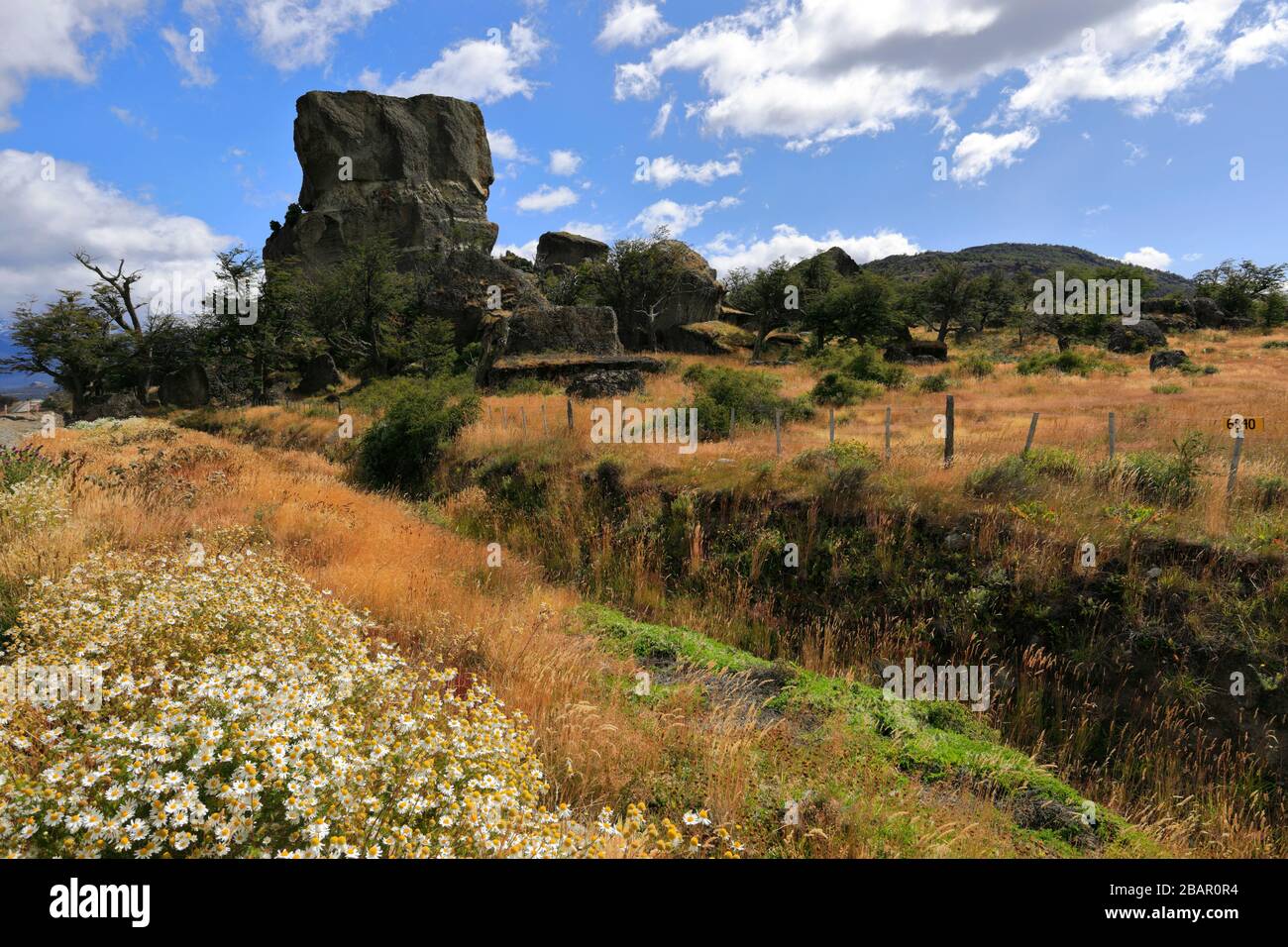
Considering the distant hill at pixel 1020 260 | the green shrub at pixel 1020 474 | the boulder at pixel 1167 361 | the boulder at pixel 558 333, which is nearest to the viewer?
the green shrub at pixel 1020 474

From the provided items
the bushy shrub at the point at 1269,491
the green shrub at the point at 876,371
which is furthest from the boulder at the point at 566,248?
the bushy shrub at the point at 1269,491

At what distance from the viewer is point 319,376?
125 ft

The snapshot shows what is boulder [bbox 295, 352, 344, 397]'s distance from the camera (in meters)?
37.9

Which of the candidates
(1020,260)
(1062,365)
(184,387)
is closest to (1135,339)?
(1062,365)

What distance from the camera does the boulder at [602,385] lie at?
75.5 feet

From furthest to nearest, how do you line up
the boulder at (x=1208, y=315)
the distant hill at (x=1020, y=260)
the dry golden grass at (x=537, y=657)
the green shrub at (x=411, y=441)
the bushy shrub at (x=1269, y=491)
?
the distant hill at (x=1020, y=260) < the boulder at (x=1208, y=315) < the green shrub at (x=411, y=441) < the bushy shrub at (x=1269, y=491) < the dry golden grass at (x=537, y=657)

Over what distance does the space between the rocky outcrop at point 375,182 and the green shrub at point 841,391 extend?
52439 millimetres

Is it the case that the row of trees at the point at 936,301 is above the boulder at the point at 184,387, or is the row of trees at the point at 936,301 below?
above

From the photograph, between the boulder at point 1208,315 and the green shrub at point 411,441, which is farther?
the boulder at point 1208,315

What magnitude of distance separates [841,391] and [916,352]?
71.7 ft

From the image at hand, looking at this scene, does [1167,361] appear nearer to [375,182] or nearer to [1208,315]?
[1208,315]

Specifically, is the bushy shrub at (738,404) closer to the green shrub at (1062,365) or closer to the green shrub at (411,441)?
the green shrub at (411,441)
